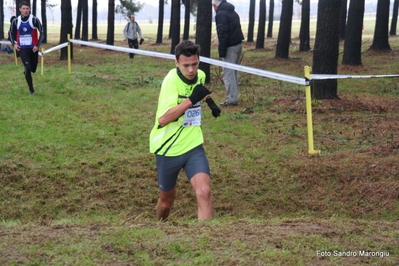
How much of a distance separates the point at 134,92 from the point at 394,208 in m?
8.72

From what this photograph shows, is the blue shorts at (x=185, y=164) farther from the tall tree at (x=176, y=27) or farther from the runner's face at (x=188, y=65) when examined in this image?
the tall tree at (x=176, y=27)

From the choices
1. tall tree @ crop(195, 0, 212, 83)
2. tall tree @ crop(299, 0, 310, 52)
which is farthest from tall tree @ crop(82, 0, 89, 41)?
tall tree @ crop(195, 0, 212, 83)

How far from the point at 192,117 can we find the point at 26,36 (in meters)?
8.37

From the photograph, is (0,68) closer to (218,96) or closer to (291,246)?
(218,96)

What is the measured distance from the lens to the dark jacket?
40.2 feet

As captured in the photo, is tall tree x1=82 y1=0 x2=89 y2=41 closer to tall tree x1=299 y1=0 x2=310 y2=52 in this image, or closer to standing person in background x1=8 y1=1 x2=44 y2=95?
tall tree x1=299 y1=0 x2=310 y2=52

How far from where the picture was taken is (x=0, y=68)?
2077 cm

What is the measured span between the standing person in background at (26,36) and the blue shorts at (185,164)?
8166mm

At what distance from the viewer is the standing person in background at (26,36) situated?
13219mm

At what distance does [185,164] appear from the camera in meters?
5.99

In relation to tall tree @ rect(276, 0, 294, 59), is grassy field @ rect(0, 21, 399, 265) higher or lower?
lower

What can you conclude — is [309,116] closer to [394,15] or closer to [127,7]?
[394,15]

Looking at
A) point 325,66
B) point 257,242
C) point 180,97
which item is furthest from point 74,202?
point 325,66

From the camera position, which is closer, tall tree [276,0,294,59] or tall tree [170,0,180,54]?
tall tree [276,0,294,59]
